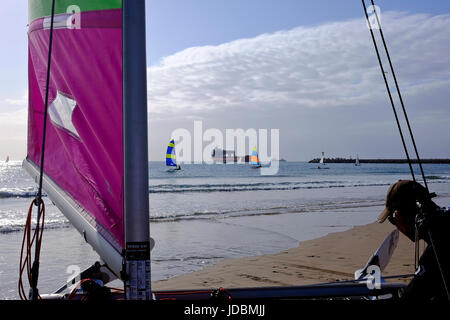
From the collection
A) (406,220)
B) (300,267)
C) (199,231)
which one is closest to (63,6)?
(406,220)

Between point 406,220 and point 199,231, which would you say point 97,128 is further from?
point 199,231

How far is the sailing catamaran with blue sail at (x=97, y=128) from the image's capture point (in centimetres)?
175

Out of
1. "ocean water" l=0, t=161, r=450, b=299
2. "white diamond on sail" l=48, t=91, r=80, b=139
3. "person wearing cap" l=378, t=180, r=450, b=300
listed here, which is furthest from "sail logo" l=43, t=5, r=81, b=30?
"ocean water" l=0, t=161, r=450, b=299

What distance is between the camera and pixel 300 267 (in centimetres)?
793

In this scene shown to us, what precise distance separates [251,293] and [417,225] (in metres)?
1.38

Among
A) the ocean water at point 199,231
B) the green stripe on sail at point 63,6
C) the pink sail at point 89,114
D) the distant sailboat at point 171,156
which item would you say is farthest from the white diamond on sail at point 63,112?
the distant sailboat at point 171,156

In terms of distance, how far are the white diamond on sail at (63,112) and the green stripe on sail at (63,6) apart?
477 mm

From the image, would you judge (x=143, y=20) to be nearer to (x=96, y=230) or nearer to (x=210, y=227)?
(x=96, y=230)

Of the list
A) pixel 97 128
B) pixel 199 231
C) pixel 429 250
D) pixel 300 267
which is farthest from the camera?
pixel 199 231

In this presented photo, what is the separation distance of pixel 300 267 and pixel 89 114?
646 cm

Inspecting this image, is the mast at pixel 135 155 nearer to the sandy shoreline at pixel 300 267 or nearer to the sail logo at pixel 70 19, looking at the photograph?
the sail logo at pixel 70 19

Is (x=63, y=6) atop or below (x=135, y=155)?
atop

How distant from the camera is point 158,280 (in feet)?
23.1

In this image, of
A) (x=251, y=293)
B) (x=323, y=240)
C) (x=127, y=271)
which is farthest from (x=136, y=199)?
(x=323, y=240)
